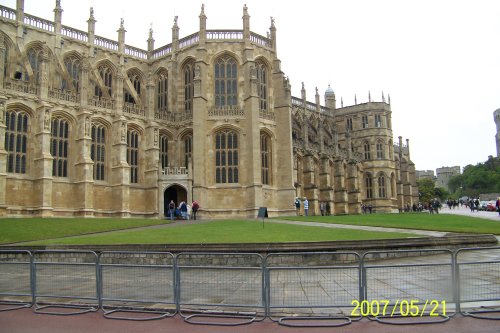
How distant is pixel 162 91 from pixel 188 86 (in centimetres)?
358

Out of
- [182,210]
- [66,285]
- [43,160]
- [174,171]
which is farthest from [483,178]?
[66,285]

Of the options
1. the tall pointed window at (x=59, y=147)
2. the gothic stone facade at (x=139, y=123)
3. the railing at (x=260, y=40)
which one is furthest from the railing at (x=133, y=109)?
the railing at (x=260, y=40)

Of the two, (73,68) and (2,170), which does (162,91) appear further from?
(2,170)

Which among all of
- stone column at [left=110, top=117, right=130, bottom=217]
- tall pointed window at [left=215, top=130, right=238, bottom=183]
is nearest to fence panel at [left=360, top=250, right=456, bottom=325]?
stone column at [left=110, top=117, right=130, bottom=217]

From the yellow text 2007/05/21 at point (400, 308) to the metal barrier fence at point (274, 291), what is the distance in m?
0.02

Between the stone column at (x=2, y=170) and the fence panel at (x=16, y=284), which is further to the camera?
the stone column at (x=2, y=170)

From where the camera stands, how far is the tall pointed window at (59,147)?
36938 millimetres

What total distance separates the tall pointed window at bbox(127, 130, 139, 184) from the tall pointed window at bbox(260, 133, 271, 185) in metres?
11.6

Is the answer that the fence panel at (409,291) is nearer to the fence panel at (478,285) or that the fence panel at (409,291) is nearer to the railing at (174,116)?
the fence panel at (478,285)

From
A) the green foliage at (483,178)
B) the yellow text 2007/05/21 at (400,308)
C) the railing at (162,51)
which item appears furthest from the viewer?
the green foliage at (483,178)

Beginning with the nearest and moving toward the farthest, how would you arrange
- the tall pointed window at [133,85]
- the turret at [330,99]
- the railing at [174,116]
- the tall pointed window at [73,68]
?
1. the tall pointed window at [73,68]
2. the railing at [174,116]
3. the tall pointed window at [133,85]
4. the turret at [330,99]

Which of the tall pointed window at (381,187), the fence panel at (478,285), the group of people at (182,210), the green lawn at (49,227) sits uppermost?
the tall pointed window at (381,187)

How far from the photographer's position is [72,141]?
3788cm

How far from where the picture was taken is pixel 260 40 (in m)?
44.7
